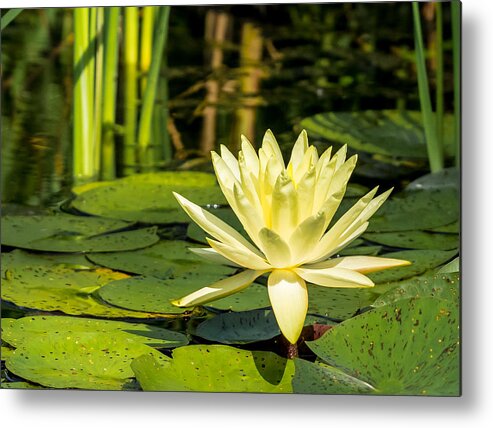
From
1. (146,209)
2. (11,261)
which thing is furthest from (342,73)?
(11,261)

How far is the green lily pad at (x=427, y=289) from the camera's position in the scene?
1504mm

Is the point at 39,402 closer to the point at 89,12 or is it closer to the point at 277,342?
the point at 277,342

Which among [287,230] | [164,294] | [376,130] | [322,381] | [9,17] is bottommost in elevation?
[322,381]

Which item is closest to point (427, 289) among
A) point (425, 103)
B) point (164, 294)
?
point (425, 103)

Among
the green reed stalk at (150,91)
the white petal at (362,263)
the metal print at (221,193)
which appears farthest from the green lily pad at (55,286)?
the white petal at (362,263)

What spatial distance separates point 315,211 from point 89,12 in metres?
0.55

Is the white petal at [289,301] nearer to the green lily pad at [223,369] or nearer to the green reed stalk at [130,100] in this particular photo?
the green lily pad at [223,369]

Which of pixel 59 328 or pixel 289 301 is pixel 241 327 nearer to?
pixel 289 301

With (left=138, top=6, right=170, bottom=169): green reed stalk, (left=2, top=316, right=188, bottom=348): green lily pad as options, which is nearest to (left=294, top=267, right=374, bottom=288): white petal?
(left=2, top=316, right=188, bottom=348): green lily pad

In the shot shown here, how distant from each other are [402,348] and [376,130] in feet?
1.19

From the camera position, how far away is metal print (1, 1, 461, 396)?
1.48 m

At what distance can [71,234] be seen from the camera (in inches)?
63.7

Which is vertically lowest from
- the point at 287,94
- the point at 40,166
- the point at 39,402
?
the point at 39,402

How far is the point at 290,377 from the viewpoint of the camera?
1.50 meters
